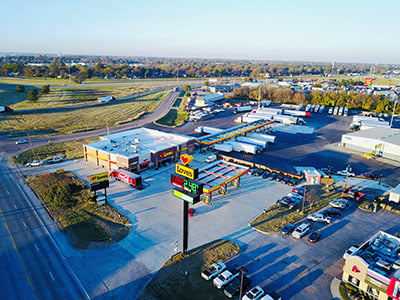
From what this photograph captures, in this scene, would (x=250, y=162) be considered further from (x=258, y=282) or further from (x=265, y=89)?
(x=265, y=89)

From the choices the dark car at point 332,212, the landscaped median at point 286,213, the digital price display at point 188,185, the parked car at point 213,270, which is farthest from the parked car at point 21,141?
the dark car at point 332,212

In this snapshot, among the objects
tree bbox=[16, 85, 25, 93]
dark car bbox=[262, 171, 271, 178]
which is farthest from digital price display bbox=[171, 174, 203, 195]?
tree bbox=[16, 85, 25, 93]

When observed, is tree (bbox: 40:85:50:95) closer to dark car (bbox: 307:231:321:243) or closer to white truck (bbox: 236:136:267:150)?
white truck (bbox: 236:136:267:150)

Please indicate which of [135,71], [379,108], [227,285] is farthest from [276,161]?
[135,71]

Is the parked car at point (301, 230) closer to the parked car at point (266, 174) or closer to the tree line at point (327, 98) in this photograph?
the parked car at point (266, 174)

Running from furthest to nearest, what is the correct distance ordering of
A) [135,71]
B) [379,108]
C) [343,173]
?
[135,71], [379,108], [343,173]

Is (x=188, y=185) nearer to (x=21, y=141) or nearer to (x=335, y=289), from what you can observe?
(x=335, y=289)
